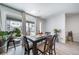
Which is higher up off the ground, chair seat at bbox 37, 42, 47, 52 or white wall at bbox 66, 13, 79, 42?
white wall at bbox 66, 13, 79, 42

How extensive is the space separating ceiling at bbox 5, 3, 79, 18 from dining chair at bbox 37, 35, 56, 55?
0.41 m

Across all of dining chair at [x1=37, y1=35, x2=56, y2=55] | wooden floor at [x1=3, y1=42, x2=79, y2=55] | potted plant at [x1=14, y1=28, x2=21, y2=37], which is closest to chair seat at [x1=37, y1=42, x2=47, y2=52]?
dining chair at [x1=37, y1=35, x2=56, y2=55]

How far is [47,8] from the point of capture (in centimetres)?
200

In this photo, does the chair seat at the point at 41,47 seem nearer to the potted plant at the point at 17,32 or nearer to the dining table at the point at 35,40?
the dining table at the point at 35,40

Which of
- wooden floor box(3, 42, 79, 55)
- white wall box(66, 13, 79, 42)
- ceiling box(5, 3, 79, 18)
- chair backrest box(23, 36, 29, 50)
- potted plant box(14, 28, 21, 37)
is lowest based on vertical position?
wooden floor box(3, 42, 79, 55)

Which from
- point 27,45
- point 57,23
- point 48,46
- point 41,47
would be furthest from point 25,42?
point 57,23

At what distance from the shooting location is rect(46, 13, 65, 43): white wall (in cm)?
201

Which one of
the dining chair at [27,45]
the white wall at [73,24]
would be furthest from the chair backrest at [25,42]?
the white wall at [73,24]

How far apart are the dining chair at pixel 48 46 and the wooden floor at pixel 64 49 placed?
87 millimetres

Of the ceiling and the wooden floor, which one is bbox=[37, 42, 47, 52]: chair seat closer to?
the wooden floor

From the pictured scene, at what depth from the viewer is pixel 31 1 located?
1.98 m
